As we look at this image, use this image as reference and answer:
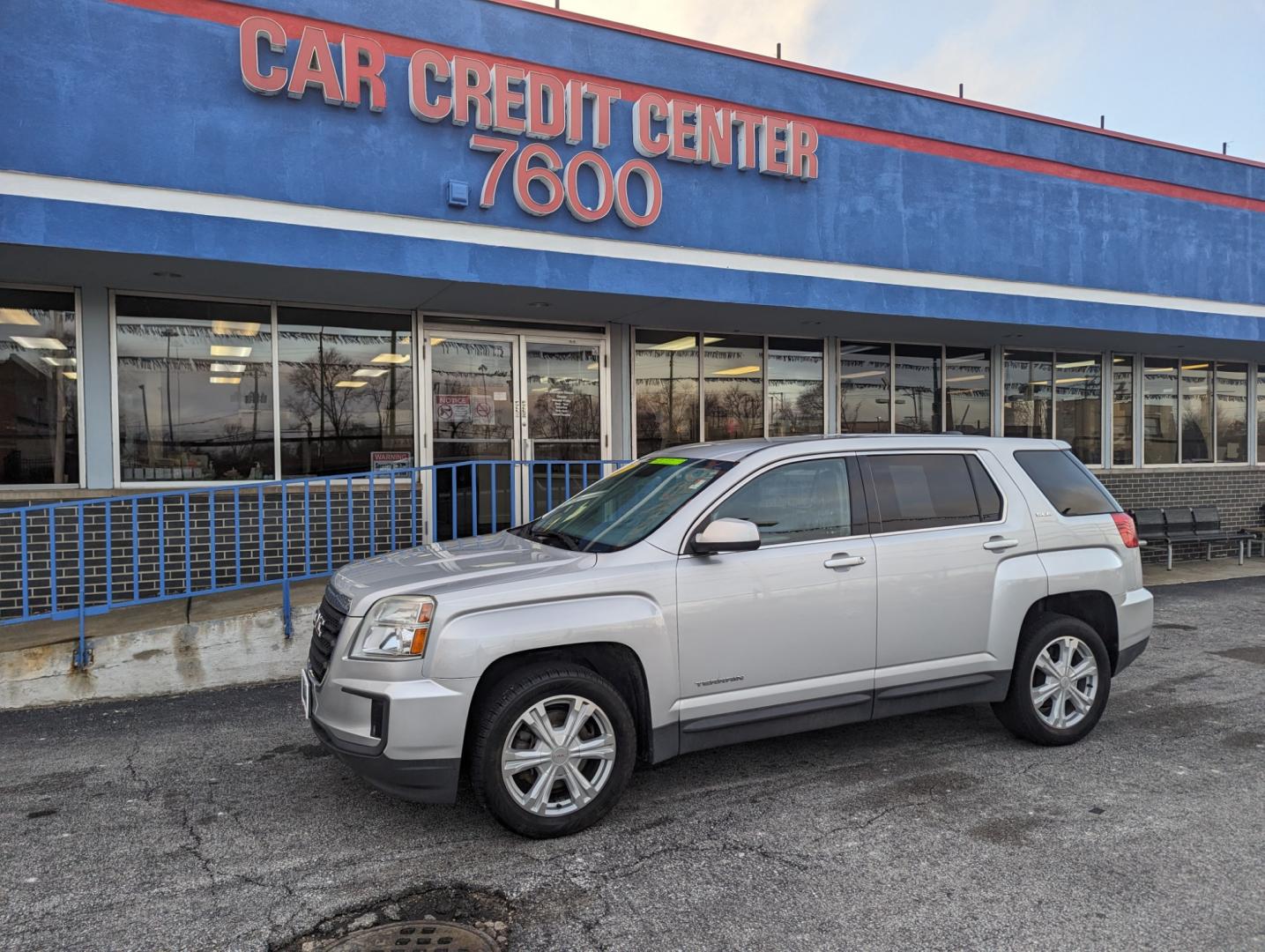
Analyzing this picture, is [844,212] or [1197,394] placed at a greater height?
[844,212]

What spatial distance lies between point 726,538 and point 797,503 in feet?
2.30

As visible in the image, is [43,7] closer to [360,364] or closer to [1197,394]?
[360,364]

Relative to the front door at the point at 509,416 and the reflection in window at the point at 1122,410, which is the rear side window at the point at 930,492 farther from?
the reflection in window at the point at 1122,410

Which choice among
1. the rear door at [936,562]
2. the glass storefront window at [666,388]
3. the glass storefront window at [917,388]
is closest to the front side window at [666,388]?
the glass storefront window at [666,388]

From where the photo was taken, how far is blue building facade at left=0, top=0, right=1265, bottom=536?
7.23 metres

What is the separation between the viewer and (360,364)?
30.5 ft

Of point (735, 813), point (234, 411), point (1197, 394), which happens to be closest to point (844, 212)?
point (234, 411)

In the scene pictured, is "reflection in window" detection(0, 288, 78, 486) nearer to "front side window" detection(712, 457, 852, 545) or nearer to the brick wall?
"front side window" detection(712, 457, 852, 545)

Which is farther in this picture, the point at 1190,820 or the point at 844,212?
the point at 844,212

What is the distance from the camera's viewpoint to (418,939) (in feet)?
10.1

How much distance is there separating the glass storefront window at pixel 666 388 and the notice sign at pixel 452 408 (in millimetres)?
2171

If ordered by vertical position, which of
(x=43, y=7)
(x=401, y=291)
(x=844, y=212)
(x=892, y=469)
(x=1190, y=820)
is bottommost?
(x=1190, y=820)

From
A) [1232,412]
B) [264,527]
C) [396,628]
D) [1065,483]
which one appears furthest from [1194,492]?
[396,628]

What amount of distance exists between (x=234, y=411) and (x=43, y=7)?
12.2 ft
